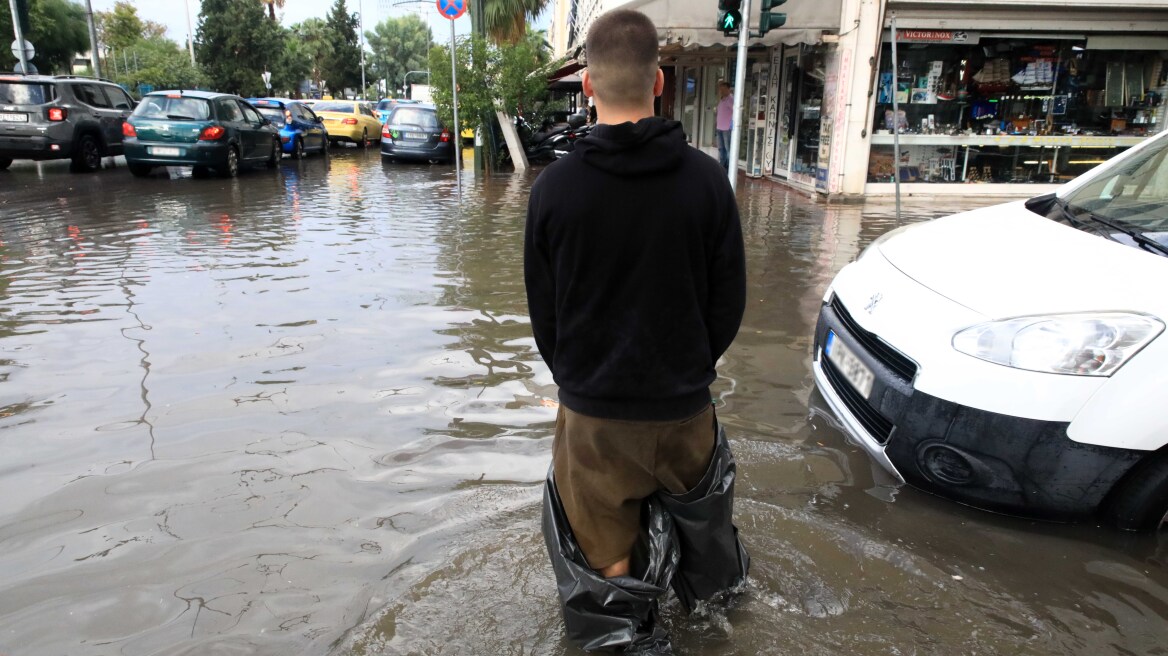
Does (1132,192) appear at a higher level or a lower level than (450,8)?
lower

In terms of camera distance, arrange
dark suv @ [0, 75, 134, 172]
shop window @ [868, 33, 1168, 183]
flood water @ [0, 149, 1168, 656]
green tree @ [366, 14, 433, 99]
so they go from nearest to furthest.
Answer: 1. flood water @ [0, 149, 1168, 656]
2. shop window @ [868, 33, 1168, 183]
3. dark suv @ [0, 75, 134, 172]
4. green tree @ [366, 14, 433, 99]

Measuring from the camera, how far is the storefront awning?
12.0 m

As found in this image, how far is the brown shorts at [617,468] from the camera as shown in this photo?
208 centimetres

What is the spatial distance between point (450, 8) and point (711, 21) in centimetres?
401

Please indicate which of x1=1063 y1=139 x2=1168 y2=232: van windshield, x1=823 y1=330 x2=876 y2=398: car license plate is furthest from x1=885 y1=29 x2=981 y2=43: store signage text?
x1=823 y1=330 x2=876 y2=398: car license plate

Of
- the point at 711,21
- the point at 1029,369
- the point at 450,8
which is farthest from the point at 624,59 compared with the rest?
the point at 711,21

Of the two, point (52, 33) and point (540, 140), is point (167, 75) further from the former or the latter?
point (540, 140)

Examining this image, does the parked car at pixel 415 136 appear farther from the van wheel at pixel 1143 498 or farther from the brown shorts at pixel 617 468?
the brown shorts at pixel 617 468

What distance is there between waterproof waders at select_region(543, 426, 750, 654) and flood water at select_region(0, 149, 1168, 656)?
264 mm

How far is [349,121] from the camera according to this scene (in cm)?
2469

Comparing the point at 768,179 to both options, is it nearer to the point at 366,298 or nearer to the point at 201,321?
the point at 366,298

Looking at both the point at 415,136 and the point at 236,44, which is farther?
the point at 236,44

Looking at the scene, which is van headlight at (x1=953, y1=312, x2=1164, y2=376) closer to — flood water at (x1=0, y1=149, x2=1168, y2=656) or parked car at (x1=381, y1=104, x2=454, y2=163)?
flood water at (x1=0, y1=149, x2=1168, y2=656)

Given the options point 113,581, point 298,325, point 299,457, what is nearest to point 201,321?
point 298,325
